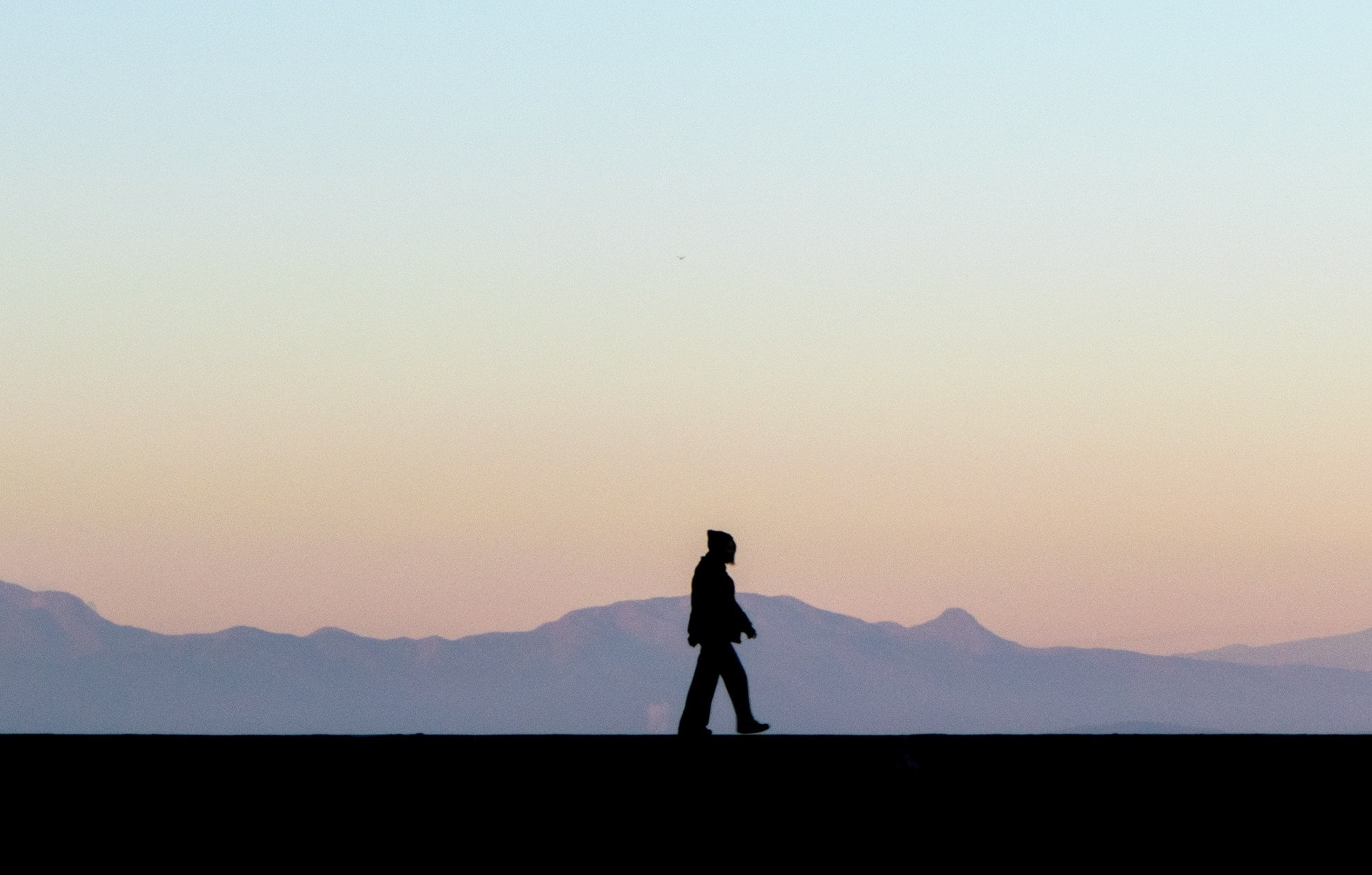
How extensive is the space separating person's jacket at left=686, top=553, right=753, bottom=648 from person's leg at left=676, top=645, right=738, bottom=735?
0.42ft

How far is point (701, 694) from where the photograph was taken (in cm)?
1641

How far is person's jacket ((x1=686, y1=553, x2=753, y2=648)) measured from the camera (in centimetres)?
1666

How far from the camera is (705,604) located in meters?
16.8
